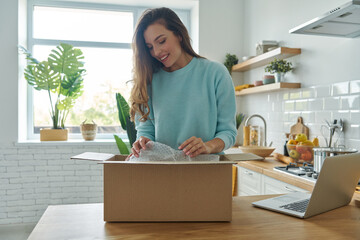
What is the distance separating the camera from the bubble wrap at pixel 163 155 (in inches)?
41.1

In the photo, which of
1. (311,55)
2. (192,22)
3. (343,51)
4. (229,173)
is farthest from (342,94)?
(192,22)

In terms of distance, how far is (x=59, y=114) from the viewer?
4.05 meters

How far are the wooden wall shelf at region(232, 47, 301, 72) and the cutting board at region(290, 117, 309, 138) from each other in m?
0.59

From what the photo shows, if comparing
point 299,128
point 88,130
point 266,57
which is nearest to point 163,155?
point 299,128

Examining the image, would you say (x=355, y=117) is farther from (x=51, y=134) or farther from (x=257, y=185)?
(x=51, y=134)

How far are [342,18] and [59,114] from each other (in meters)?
3.33

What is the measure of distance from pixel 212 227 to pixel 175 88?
0.60 metres

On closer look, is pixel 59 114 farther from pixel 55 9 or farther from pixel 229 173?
pixel 229 173

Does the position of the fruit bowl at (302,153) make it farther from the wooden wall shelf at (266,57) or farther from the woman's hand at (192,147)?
the woman's hand at (192,147)

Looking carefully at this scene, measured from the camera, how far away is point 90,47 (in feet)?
13.5

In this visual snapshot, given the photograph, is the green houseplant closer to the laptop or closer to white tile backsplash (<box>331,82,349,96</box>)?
white tile backsplash (<box>331,82,349,96</box>)

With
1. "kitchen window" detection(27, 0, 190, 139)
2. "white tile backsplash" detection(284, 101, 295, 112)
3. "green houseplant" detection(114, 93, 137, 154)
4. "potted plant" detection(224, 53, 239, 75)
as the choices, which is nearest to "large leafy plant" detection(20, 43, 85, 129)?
"kitchen window" detection(27, 0, 190, 139)

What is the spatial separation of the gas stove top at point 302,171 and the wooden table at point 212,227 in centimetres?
86

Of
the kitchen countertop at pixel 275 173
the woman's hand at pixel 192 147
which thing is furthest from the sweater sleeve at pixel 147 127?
the kitchen countertop at pixel 275 173
